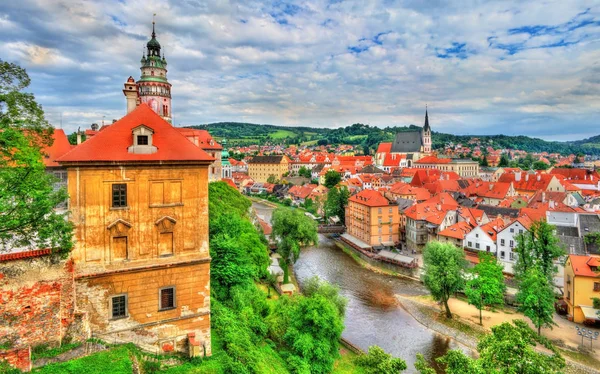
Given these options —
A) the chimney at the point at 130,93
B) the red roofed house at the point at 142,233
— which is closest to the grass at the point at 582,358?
the red roofed house at the point at 142,233

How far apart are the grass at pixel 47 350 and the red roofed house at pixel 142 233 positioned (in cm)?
146

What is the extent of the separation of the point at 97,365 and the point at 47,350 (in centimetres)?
188

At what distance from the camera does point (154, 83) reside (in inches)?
2003

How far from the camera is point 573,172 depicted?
303 ft

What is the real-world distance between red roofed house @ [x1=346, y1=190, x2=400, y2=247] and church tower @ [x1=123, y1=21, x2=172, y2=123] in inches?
1240

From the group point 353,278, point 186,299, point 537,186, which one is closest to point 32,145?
point 186,299

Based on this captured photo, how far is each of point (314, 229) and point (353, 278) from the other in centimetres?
744

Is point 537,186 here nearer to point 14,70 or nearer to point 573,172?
point 573,172

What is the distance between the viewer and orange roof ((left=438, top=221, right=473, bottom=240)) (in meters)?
46.1

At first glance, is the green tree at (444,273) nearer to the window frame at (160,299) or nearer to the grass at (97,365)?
the window frame at (160,299)

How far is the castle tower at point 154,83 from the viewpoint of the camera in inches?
1998

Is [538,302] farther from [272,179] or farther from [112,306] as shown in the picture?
[272,179]

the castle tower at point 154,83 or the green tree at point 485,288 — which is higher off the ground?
the castle tower at point 154,83

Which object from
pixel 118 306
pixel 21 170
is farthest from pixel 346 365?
pixel 21 170
